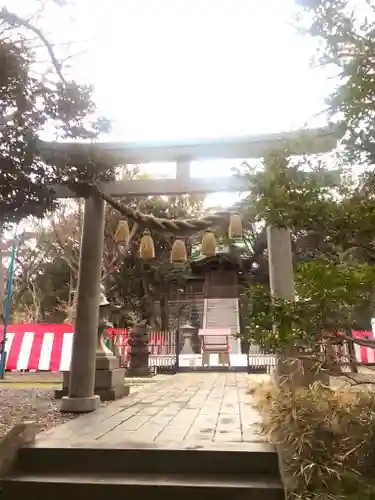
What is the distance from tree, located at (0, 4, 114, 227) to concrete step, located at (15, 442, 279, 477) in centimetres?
179

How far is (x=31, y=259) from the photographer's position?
17734mm

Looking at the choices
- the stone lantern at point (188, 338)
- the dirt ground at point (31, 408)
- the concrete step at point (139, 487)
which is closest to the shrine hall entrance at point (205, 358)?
the stone lantern at point (188, 338)

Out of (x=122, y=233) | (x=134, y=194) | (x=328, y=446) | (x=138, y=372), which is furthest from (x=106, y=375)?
(x=138, y=372)

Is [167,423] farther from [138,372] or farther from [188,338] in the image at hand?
[188,338]

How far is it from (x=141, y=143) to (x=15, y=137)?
8.52 ft

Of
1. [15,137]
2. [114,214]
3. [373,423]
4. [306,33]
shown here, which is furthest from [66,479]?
[114,214]

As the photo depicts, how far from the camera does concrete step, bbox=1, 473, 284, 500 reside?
2697mm

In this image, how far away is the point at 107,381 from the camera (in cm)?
601

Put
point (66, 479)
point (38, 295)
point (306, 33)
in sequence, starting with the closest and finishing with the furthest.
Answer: point (306, 33) → point (66, 479) → point (38, 295)

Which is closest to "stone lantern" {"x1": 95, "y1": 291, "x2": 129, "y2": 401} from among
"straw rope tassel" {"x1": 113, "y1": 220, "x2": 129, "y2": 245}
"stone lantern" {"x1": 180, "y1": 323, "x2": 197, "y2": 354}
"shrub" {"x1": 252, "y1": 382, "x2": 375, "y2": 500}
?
"straw rope tassel" {"x1": 113, "y1": 220, "x2": 129, "y2": 245}

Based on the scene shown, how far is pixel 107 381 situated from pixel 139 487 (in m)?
3.37

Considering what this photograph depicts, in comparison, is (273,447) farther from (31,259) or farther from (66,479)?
(31,259)

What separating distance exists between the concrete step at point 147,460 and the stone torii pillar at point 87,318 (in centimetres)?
189

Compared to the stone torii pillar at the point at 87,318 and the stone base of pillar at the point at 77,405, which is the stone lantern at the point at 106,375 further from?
the stone base of pillar at the point at 77,405
